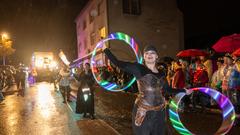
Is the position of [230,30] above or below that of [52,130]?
above

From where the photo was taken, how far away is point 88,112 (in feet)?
35.7

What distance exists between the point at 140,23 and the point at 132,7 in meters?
1.74

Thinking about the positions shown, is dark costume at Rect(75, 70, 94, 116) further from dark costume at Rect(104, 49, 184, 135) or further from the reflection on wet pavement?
dark costume at Rect(104, 49, 184, 135)

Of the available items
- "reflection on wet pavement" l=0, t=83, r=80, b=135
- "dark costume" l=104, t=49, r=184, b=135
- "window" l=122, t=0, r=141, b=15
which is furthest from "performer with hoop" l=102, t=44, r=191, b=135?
"window" l=122, t=0, r=141, b=15

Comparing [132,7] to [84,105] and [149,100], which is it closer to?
[84,105]

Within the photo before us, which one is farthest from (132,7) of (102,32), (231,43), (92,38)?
(231,43)

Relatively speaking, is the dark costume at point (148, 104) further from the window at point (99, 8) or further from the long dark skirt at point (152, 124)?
the window at point (99, 8)

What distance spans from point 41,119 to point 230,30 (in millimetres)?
17276

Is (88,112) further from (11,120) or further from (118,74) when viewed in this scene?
(118,74)

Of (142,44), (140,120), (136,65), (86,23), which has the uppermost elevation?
(86,23)

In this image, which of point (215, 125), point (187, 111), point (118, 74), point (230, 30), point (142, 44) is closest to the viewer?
point (215, 125)

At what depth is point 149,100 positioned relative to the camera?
4.39 metres

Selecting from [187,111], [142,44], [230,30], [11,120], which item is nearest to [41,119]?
[11,120]

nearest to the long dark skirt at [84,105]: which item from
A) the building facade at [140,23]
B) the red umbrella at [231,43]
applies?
the red umbrella at [231,43]
